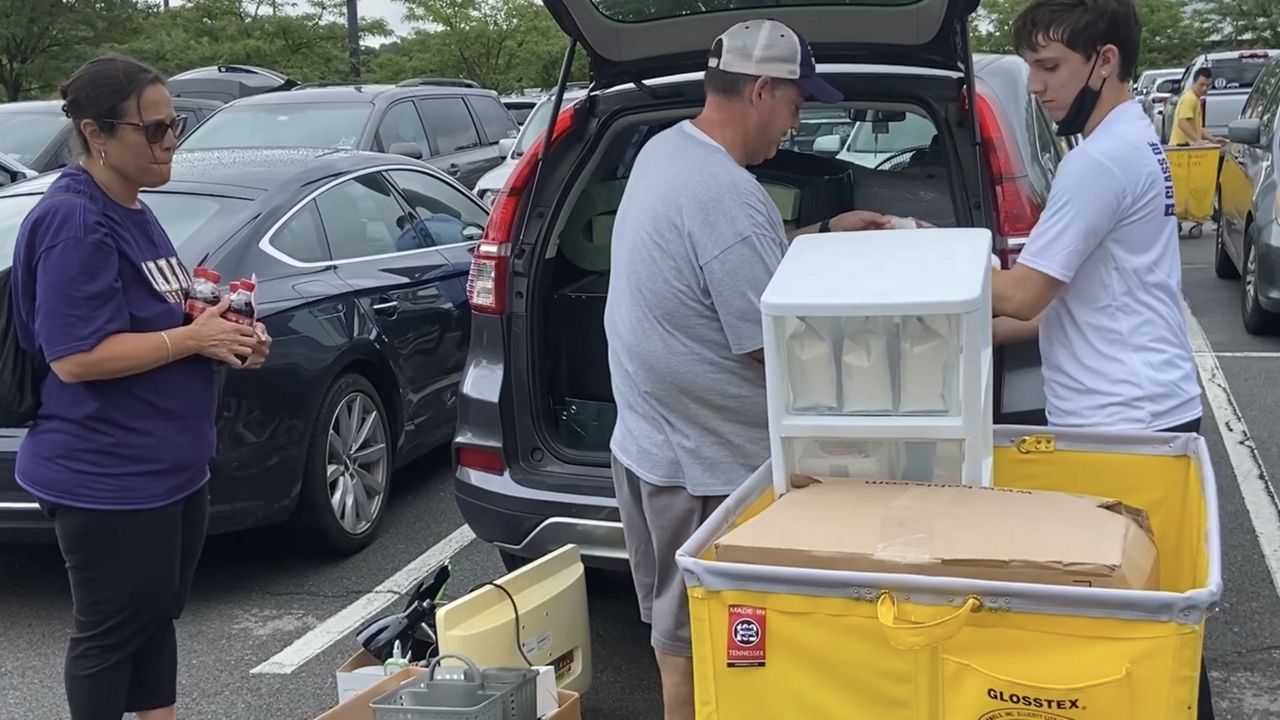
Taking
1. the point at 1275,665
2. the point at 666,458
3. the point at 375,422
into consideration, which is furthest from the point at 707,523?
the point at 375,422

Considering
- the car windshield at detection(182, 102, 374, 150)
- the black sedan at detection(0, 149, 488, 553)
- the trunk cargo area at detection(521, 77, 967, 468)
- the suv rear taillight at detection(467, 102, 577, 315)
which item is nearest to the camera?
the trunk cargo area at detection(521, 77, 967, 468)

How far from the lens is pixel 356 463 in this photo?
486 centimetres

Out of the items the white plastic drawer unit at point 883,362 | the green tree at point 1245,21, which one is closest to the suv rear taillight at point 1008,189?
the white plastic drawer unit at point 883,362

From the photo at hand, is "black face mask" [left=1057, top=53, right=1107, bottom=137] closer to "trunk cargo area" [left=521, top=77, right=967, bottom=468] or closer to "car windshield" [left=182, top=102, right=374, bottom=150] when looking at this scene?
"trunk cargo area" [left=521, top=77, right=967, bottom=468]

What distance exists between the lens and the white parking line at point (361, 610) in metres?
3.94

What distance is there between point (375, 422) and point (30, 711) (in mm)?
1710

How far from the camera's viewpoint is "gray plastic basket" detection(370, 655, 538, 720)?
273cm

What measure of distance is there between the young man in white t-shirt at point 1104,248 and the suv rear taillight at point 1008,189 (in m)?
0.70

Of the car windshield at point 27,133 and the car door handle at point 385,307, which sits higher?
the car windshield at point 27,133

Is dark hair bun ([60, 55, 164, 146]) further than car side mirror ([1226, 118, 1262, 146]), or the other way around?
car side mirror ([1226, 118, 1262, 146])

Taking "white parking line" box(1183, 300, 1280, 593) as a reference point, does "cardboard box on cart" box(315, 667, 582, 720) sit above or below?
above

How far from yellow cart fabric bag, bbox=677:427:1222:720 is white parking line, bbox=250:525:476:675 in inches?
90.2

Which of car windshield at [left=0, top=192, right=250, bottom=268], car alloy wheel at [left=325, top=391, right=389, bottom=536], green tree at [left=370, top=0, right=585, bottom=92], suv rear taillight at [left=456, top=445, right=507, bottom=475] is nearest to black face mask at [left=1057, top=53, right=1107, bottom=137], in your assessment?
suv rear taillight at [left=456, top=445, right=507, bottom=475]

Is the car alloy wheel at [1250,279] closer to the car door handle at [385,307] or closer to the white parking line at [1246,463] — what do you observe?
the white parking line at [1246,463]
